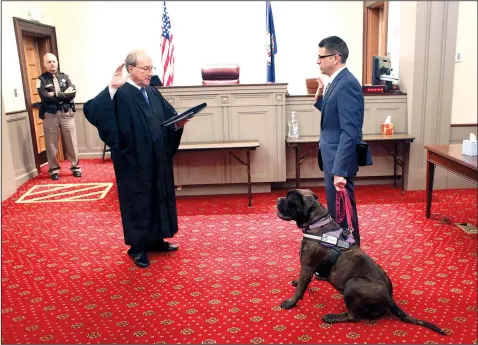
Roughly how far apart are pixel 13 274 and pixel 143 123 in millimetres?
1550

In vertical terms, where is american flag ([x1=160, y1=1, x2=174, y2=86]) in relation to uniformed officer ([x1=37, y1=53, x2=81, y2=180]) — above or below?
above

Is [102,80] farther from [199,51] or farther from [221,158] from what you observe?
[221,158]

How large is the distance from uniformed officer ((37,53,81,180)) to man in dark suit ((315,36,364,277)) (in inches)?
187

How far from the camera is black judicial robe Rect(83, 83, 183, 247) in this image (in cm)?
297

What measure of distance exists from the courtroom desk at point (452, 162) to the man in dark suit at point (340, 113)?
3.84ft

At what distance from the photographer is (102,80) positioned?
25.6ft

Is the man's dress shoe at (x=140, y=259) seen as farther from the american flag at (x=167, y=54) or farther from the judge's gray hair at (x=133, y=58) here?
the american flag at (x=167, y=54)

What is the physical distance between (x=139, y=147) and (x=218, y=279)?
1.13m

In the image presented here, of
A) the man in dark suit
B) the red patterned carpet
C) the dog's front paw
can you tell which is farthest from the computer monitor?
the dog's front paw

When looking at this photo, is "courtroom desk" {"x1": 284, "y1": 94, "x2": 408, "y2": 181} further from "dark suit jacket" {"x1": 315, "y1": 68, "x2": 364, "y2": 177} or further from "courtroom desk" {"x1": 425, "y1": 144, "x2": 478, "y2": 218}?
"dark suit jacket" {"x1": 315, "y1": 68, "x2": 364, "y2": 177}

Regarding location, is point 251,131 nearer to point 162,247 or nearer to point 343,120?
point 162,247

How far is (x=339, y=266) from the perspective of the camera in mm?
2406

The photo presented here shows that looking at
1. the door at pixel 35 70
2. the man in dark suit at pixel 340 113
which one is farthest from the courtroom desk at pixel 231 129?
the door at pixel 35 70

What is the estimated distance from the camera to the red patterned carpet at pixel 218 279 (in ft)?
7.84
